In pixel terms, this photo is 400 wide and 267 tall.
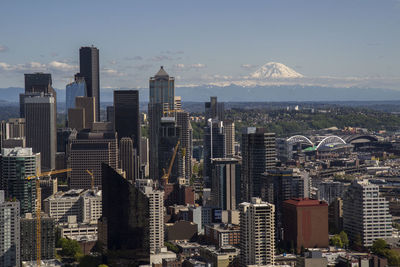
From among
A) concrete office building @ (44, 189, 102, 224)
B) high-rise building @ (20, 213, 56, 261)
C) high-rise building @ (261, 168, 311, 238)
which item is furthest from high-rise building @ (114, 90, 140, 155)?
high-rise building @ (20, 213, 56, 261)

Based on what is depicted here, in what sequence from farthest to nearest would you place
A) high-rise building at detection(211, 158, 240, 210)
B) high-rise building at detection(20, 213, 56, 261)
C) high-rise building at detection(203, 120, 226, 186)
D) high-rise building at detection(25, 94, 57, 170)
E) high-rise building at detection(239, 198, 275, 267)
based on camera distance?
high-rise building at detection(25, 94, 57, 170) < high-rise building at detection(203, 120, 226, 186) < high-rise building at detection(211, 158, 240, 210) < high-rise building at detection(20, 213, 56, 261) < high-rise building at detection(239, 198, 275, 267)

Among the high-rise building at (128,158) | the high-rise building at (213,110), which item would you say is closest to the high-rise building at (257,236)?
the high-rise building at (128,158)

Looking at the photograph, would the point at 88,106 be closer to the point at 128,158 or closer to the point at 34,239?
the point at 128,158

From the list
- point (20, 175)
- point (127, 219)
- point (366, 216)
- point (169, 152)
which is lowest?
point (366, 216)

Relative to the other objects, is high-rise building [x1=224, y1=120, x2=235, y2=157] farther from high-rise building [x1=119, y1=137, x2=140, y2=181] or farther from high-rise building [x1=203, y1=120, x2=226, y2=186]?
high-rise building [x1=119, y1=137, x2=140, y2=181]

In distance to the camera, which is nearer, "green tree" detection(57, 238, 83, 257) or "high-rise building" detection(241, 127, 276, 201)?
"green tree" detection(57, 238, 83, 257)

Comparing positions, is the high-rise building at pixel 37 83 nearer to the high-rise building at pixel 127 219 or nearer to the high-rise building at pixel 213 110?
the high-rise building at pixel 213 110

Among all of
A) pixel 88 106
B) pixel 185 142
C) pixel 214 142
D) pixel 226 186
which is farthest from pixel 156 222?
pixel 88 106
